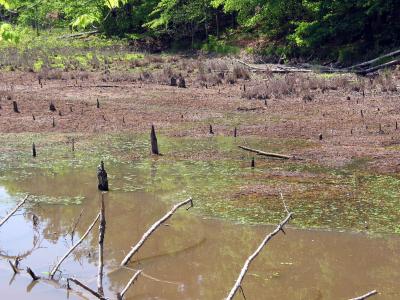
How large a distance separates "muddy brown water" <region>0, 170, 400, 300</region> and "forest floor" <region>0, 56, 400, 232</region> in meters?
1.37

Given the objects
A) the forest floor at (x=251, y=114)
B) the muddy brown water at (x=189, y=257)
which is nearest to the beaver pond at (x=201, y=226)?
the muddy brown water at (x=189, y=257)

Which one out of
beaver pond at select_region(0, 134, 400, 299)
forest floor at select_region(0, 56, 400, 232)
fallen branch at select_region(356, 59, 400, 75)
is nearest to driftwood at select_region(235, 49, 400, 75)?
fallen branch at select_region(356, 59, 400, 75)

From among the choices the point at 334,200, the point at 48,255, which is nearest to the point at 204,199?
the point at 334,200

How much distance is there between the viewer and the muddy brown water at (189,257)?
7586 millimetres

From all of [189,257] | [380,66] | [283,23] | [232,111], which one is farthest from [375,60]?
[189,257]

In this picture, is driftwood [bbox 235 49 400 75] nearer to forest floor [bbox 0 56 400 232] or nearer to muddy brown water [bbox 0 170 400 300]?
forest floor [bbox 0 56 400 232]

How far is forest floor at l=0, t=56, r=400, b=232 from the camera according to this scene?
1360 centimetres

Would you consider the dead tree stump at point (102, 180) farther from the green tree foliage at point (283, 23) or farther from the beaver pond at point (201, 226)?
the green tree foliage at point (283, 23)

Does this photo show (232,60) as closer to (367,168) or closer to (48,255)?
(367,168)

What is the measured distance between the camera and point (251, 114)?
70.6 feet

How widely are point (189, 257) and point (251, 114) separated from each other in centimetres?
1322

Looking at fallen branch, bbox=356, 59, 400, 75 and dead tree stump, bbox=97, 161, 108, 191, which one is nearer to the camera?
dead tree stump, bbox=97, 161, 108, 191

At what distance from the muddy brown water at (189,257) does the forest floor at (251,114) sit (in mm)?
1375

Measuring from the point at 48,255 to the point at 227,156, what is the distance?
7304 millimetres
